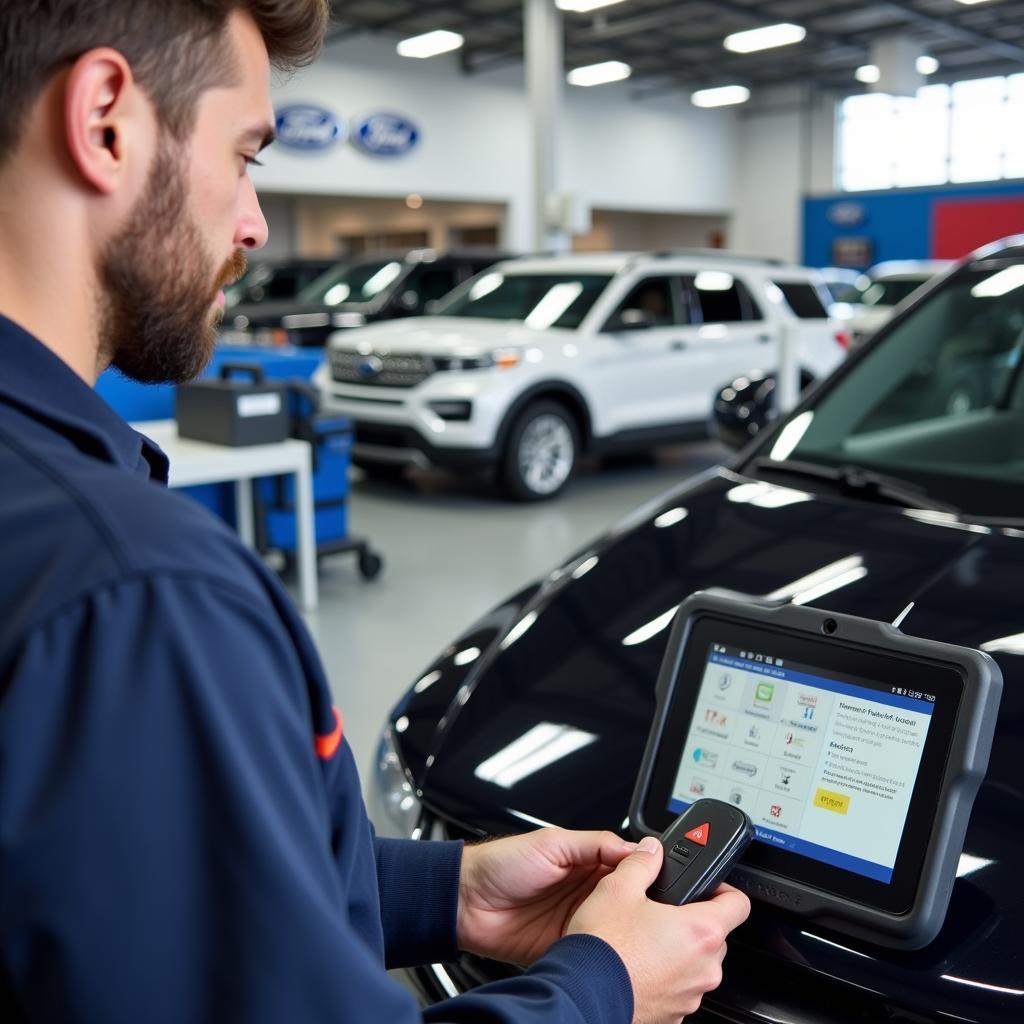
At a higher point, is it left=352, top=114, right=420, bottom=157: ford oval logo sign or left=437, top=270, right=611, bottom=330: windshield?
left=352, top=114, right=420, bottom=157: ford oval logo sign

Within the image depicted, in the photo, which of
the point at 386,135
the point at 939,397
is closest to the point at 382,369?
the point at 939,397

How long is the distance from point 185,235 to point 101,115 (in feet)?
0.33

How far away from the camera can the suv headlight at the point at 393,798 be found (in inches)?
65.5

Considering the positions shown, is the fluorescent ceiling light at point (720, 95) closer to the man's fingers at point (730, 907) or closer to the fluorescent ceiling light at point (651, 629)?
the fluorescent ceiling light at point (651, 629)

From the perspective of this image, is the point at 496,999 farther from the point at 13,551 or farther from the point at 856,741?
the point at 856,741

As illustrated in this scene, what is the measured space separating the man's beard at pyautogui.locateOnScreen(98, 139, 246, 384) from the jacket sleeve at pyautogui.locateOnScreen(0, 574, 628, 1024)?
26cm

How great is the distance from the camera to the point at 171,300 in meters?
0.85

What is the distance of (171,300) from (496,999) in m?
0.56

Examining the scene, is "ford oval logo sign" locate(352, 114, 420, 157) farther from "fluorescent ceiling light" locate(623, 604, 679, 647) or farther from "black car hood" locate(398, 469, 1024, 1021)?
"fluorescent ceiling light" locate(623, 604, 679, 647)

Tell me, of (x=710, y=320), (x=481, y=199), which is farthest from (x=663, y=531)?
(x=481, y=199)

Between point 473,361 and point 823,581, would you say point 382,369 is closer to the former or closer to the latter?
point 473,361

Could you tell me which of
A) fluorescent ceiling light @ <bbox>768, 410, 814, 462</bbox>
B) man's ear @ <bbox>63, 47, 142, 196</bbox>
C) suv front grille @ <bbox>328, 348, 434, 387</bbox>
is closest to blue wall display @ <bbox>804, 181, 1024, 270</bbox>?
suv front grille @ <bbox>328, 348, 434, 387</bbox>

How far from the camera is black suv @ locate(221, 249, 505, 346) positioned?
9.83 metres

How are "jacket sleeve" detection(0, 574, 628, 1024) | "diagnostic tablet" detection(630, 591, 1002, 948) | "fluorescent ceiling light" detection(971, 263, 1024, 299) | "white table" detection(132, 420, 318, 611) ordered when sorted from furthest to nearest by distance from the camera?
"white table" detection(132, 420, 318, 611) < "fluorescent ceiling light" detection(971, 263, 1024, 299) < "diagnostic tablet" detection(630, 591, 1002, 948) < "jacket sleeve" detection(0, 574, 628, 1024)
